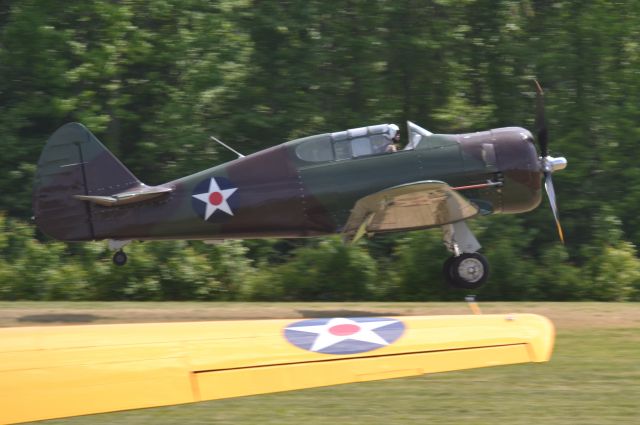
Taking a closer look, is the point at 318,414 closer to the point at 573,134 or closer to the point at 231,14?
the point at 573,134

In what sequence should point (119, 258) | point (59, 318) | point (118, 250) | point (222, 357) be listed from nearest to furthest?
point (222, 357) < point (59, 318) < point (119, 258) < point (118, 250)

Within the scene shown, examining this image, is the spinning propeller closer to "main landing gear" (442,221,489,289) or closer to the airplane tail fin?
"main landing gear" (442,221,489,289)

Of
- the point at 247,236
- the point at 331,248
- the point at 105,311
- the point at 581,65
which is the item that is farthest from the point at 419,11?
the point at 105,311

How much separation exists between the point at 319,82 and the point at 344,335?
527 inches

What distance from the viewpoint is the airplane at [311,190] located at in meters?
12.3

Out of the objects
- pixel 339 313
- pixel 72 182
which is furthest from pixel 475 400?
pixel 72 182

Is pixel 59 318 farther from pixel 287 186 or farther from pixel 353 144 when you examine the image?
pixel 353 144

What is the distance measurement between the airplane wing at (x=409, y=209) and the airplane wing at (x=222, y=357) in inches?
248

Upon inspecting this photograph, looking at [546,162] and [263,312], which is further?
[546,162]

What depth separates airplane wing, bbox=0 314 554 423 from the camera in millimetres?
4422

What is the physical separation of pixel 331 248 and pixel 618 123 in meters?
5.79

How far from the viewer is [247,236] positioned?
41.9 ft

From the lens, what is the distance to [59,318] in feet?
34.4

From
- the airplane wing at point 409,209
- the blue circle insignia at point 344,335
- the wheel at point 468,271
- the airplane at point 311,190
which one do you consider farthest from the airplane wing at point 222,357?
the wheel at point 468,271
